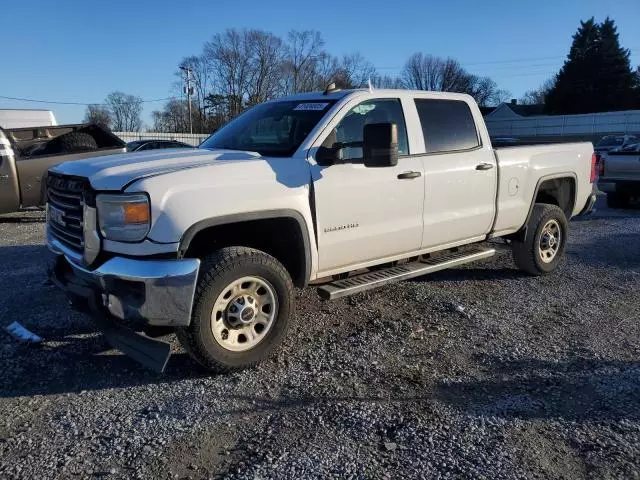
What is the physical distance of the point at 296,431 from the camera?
3.26 meters

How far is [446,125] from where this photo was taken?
5496 millimetres

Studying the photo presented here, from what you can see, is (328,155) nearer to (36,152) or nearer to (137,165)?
(137,165)

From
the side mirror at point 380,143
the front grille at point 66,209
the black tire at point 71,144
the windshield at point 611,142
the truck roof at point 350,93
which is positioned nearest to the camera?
the front grille at point 66,209

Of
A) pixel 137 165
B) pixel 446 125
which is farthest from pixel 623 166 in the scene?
pixel 137 165

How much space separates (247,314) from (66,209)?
155cm

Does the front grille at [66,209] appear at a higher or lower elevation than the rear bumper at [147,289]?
higher


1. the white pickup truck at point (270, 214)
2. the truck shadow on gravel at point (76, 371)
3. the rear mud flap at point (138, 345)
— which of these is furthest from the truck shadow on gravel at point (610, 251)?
the rear mud flap at point (138, 345)

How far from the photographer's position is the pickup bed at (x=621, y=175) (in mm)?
12656

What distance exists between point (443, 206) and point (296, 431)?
279 centimetres

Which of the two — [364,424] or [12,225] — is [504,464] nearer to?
[364,424]

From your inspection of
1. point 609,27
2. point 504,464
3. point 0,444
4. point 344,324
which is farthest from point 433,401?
point 609,27

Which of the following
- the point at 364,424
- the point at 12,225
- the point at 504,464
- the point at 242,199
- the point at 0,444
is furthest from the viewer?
the point at 12,225

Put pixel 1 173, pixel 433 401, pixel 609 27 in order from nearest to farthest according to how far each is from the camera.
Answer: pixel 433 401, pixel 1 173, pixel 609 27

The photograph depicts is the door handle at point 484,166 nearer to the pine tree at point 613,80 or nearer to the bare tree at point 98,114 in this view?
the pine tree at point 613,80
